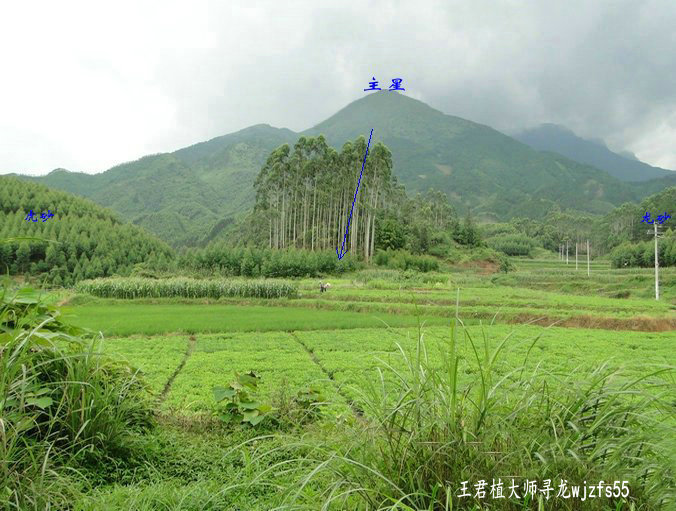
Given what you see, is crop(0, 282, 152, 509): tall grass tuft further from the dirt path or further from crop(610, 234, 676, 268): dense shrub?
crop(610, 234, 676, 268): dense shrub

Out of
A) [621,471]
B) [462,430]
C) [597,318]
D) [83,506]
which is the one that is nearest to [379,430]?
[462,430]

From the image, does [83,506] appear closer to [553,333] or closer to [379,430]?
[379,430]

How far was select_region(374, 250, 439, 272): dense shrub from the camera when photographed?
Result: 4797cm

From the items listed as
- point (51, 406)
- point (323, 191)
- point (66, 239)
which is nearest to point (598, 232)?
point (323, 191)

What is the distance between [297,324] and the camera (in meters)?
18.0

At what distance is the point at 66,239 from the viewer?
55.0 m

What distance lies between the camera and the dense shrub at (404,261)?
4797cm

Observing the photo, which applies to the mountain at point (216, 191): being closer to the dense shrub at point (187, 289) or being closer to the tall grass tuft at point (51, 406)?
the dense shrub at point (187, 289)

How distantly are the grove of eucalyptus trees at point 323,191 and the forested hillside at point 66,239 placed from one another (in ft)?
51.9

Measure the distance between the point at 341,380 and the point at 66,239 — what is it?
57.7m

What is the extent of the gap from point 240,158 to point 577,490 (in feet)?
630

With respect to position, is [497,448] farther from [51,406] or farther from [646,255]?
[646,255]

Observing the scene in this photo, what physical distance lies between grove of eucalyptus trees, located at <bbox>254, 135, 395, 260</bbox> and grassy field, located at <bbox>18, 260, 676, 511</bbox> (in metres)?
22.5

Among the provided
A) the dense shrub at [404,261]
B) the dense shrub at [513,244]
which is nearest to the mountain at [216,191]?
the dense shrub at [513,244]
